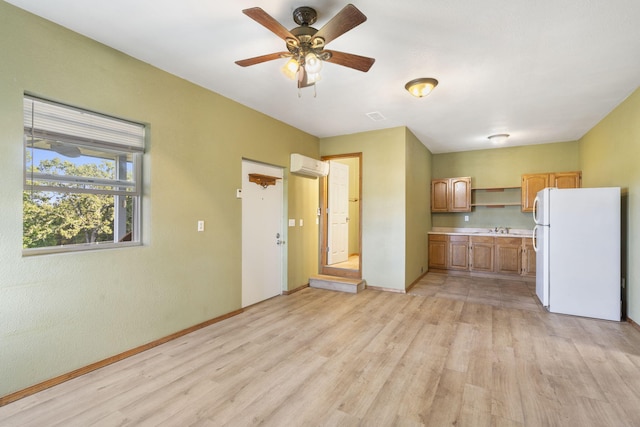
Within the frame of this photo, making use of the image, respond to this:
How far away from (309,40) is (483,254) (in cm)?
570

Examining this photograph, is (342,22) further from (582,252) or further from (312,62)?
(582,252)

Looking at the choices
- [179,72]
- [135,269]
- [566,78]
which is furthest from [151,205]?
[566,78]

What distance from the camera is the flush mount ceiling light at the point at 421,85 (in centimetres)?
315

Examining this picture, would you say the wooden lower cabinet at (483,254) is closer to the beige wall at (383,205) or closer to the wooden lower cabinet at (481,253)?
the wooden lower cabinet at (481,253)

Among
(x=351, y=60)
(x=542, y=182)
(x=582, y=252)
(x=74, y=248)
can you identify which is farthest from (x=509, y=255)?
(x=74, y=248)

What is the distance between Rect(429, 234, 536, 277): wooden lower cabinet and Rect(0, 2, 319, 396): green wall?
4.45 metres

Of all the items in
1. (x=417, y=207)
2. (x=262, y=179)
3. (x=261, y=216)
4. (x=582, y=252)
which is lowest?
(x=582, y=252)

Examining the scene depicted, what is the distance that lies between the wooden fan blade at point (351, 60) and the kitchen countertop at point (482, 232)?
515 cm

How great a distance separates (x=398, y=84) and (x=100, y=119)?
2.92 m

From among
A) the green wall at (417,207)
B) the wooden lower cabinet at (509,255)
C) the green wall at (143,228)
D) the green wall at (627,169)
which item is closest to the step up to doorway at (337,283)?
the green wall at (417,207)

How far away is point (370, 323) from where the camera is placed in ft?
11.8

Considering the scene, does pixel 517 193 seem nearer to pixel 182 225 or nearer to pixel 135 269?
pixel 182 225

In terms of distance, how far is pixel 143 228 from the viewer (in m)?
2.93

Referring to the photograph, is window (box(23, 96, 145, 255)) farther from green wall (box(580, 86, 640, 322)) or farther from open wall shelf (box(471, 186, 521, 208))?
open wall shelf (box(471, 186, 521, 208))
